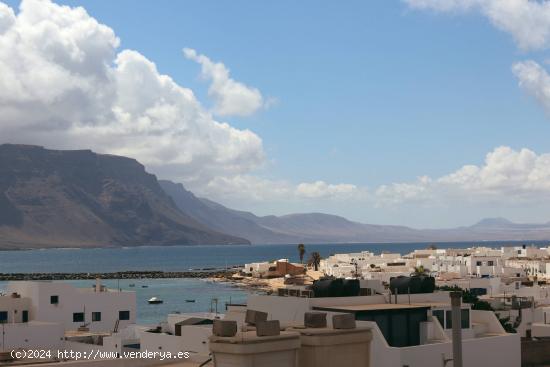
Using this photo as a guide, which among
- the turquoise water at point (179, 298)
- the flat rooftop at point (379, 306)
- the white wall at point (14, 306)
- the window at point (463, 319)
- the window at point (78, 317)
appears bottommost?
the turquoise water at point (179, 298)

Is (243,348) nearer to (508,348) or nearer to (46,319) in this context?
(508,348)


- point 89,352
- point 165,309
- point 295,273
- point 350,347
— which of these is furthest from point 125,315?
point 295,273

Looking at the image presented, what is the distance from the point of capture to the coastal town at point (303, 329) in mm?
20875

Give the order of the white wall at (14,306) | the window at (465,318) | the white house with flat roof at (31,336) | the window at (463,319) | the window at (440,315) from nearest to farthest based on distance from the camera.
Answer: the window at (440,315) < the window at (463,319) < the window at (465,318) < the white house with flat roof at (31,336) < the white wall at (14,306)

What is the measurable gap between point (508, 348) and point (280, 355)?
1909 centimetres

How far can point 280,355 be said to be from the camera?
1995 centimetres

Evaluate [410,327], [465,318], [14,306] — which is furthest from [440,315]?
[14,306]

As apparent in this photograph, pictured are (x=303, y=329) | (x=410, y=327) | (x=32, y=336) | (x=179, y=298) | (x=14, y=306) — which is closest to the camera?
(x=303, y=329)

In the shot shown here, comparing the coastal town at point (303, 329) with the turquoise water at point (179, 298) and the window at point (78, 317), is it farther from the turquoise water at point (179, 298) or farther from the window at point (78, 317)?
the turquoise water at point (179, 298)

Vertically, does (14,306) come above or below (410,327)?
below

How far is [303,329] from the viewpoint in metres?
23.0

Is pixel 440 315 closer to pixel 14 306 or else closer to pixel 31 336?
pixel 31 336

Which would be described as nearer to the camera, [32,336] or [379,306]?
[379,306]

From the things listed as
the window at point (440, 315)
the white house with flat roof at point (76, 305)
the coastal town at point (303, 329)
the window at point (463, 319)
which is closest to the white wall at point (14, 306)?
the coastal town at point (303, 329)
